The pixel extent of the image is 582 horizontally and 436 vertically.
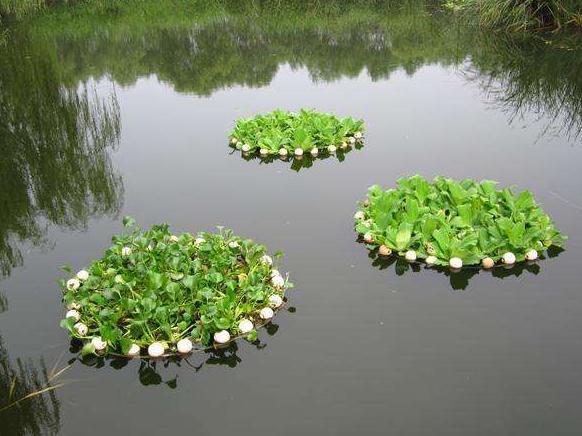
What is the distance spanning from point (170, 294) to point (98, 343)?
22.3 inches

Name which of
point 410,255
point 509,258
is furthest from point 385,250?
point 509,258

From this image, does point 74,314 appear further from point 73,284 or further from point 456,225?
point 456,225

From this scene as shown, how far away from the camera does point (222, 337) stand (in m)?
3.95

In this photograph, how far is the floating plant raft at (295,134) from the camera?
7285 millimetres

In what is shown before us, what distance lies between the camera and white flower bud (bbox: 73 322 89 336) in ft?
13.1

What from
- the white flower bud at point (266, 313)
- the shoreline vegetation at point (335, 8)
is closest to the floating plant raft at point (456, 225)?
the white flower bud at point (266, 313)

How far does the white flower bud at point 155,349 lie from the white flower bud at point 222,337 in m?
0.36

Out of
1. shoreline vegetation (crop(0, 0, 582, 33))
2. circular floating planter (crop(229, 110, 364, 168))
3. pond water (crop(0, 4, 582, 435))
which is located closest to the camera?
pond water (crop(0, 4, 582, 435))

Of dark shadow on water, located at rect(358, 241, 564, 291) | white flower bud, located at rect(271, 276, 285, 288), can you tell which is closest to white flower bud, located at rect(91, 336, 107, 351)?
white flower bud, located at rect(271, 276, 285, 288)

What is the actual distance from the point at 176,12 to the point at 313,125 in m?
11.9

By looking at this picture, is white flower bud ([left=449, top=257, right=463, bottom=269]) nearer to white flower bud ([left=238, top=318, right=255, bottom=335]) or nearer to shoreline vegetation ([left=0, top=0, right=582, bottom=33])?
white flower bud ([left=238, top=318, right=255, bottom=335])

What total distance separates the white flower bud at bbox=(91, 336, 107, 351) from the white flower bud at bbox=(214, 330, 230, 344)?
73cm

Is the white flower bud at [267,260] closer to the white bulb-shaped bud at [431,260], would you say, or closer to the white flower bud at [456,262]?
the white bulb-shaped bud at [431,260]

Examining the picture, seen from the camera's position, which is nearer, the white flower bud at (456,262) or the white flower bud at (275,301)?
the white flower bud at (275,301)
